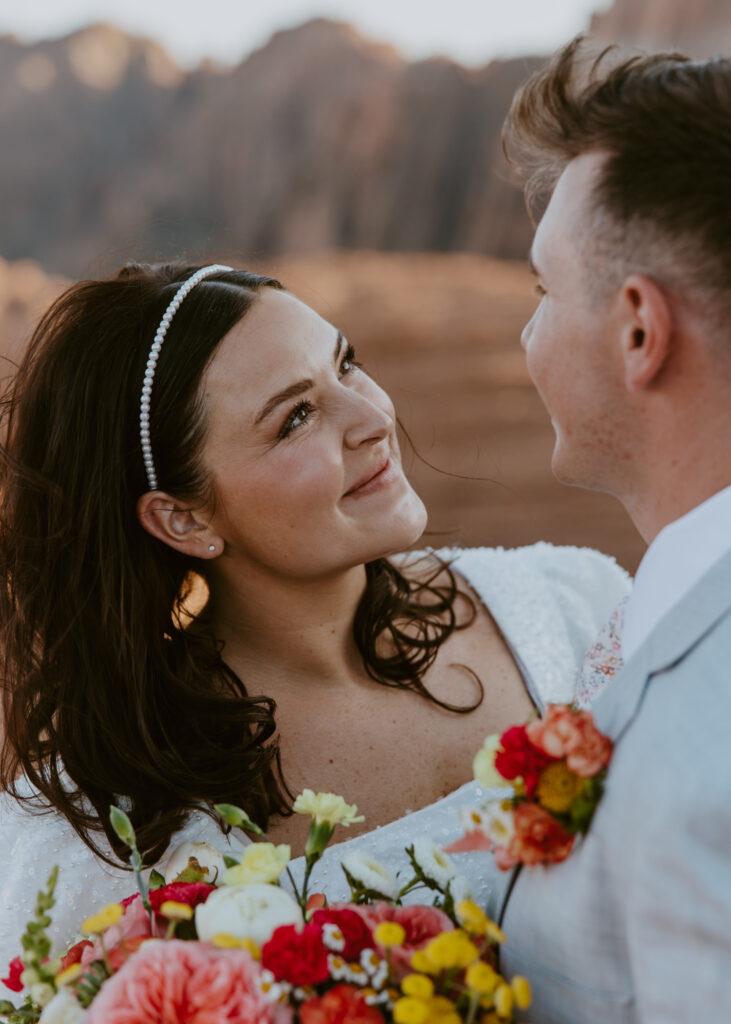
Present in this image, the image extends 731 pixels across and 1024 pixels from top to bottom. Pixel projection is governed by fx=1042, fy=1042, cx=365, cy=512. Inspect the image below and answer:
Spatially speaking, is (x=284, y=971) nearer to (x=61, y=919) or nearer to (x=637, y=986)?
(x=637, y=986)

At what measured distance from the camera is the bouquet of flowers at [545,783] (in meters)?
1.27

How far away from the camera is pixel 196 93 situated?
21.5 m

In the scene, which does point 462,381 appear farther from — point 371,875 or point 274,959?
point 274,959

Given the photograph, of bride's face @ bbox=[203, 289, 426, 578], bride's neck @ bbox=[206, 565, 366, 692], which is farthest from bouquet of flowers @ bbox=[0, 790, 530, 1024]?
bride's neck @ bbox=[206, 565, 366, 692]

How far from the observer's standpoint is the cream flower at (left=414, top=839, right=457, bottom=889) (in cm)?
157

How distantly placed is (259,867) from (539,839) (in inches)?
16.4

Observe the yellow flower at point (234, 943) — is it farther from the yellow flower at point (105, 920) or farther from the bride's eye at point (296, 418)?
the bride's eye at point (296, 418)

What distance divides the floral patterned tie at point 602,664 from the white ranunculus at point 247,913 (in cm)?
104

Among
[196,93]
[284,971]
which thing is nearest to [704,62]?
[284,971]

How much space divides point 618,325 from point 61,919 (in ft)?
5.47

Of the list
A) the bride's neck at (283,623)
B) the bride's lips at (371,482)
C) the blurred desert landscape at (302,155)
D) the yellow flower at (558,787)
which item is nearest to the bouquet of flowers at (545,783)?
the yellow flower at (558,787)

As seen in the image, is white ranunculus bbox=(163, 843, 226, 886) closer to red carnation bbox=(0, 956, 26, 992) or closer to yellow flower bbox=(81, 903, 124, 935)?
red carnation bbox=(0, 956, 26, 992)

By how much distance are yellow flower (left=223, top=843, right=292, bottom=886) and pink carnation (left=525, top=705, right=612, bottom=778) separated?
42 centimetres

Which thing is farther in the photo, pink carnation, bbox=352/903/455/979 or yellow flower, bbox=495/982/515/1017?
pink carnation, bbox=352/903/455/979
